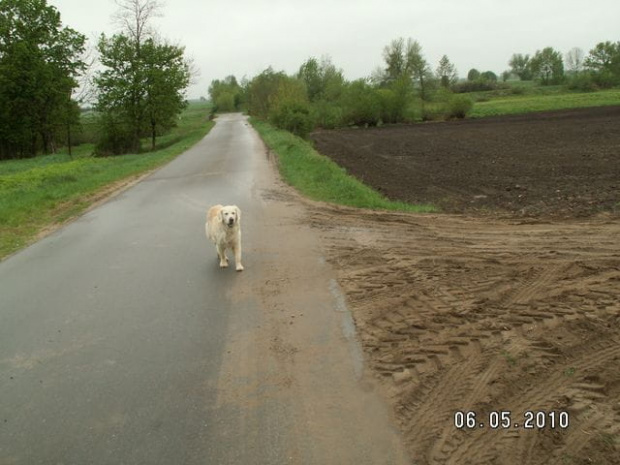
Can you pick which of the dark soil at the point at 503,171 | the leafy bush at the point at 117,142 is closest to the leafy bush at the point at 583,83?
the dark soil at the point at 503,171

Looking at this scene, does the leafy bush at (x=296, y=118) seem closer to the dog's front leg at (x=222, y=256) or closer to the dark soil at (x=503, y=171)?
the dark soil at (x=503, y=171)

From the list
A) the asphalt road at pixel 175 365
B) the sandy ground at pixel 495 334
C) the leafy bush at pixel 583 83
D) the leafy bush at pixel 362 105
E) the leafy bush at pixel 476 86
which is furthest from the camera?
the leafy bush at pixel 476 86

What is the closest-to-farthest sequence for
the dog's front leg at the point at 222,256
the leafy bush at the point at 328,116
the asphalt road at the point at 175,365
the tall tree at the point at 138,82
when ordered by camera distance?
the asphalt road at the point at 175,365 < the dog's front leg at the point at 222,256 < the tall tree at the point at 138,82 < the leafy bush at the point at 328,116

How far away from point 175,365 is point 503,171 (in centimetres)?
1703

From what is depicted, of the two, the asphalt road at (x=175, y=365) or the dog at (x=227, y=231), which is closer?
the asphalt road at (x=175, y=365)

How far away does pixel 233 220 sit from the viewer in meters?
8.08

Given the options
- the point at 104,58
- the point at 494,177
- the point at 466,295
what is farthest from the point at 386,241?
the point at 104,58

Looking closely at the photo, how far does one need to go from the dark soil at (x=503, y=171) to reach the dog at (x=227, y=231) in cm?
650

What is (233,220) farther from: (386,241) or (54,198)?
(54,198)

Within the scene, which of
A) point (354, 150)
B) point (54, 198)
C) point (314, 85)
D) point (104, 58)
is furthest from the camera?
point (314, 85)

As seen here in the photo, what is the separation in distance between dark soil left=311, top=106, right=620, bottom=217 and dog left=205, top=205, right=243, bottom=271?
21.3 feet

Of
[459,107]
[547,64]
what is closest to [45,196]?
[459,107]

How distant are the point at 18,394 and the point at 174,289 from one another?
290 cm

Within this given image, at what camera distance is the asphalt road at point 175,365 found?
13.2 ft
